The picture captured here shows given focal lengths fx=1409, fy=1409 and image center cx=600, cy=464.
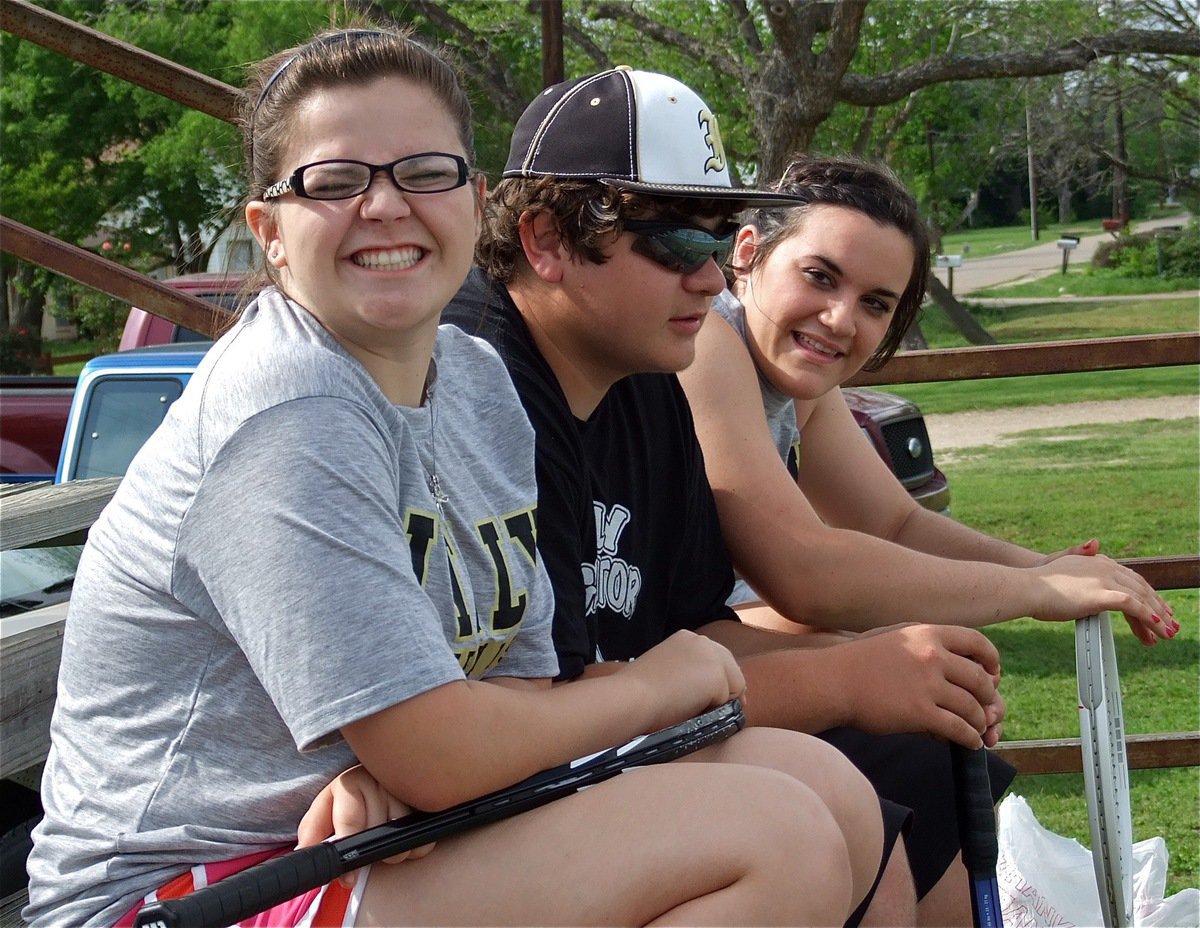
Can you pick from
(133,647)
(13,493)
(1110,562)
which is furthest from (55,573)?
(1110,562)

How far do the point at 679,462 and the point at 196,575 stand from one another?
106 cm

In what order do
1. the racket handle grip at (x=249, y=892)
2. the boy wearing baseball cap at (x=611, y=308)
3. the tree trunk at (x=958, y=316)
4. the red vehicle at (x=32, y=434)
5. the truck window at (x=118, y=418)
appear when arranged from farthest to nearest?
the tree trunk at (x=958, y=316)
the red vehicle at (x=32, y=434)
the truck window at (x=118, y=418)
the boy wearing baseball cap at (x=611, y=308)
the racket handle grip at (x=249, y=892)

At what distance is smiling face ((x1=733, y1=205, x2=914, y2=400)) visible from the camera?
262 cm

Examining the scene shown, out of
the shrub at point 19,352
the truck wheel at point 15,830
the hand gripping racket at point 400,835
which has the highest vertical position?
the hand gripping racket at point 400,835

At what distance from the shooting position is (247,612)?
138 centimetres

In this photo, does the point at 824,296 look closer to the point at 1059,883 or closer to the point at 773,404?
the point at 773,404

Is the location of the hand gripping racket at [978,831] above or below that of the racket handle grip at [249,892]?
below

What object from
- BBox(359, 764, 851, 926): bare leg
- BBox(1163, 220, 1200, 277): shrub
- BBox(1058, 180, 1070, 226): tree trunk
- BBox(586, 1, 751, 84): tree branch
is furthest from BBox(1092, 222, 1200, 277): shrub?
BBox(359, 764, 851, 926): bare leg

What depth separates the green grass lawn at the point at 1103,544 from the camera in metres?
4.70

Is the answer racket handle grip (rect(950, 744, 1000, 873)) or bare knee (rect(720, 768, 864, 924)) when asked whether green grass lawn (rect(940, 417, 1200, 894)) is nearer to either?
racket handle grip (rect(950, 744, 1000, 873))

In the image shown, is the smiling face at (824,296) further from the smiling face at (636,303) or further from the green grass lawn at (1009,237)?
the green grass lawn at (1009,237)

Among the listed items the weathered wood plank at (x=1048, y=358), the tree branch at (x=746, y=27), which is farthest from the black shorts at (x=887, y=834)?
the tree branch at (x=746, y=27)

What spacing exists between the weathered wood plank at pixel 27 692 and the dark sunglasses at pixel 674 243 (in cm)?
103

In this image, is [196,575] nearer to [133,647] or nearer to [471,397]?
[133,647]
